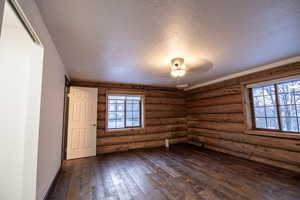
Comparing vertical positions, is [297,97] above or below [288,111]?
above

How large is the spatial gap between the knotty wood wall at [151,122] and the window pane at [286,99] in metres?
3.18

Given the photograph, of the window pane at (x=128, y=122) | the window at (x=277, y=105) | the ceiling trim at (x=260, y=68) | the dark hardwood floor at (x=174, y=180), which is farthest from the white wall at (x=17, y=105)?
the window at (x=277, y=105)

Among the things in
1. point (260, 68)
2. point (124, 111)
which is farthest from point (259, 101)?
point (124, 111)

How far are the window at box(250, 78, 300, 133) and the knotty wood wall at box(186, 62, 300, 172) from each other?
284 mm

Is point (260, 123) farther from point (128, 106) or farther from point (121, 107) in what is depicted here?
point (121, 107)

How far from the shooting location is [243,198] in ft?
6.39

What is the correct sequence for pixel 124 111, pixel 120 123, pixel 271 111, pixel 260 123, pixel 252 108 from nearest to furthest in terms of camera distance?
pixel 271 111, pixel 260 123, pixel 252 108, pixel 120 123, pixel 124 111

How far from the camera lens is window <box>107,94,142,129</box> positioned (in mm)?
4723

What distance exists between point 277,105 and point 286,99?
0.68 feet

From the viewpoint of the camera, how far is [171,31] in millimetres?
1815

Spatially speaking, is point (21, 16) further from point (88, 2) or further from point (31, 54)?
point (31, 54)

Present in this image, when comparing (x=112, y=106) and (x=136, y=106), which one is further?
(x=136, y=106)

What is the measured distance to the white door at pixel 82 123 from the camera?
3916 millimetres

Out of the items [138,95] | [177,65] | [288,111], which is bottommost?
[288,111]
